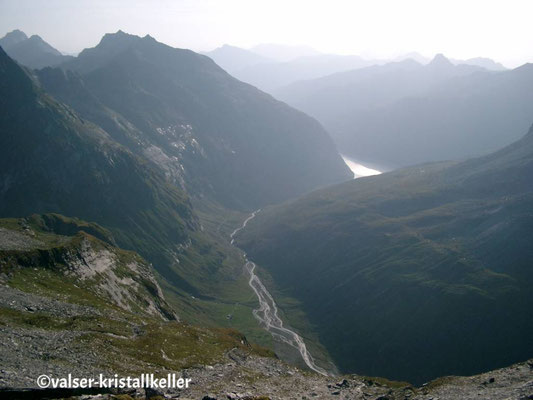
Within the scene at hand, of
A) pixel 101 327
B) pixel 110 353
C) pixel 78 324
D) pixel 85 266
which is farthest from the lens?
pixel 85 266

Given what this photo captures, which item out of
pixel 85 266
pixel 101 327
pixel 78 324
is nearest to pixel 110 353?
pixel 78 324

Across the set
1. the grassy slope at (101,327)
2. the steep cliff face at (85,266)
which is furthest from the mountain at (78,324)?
the steep cliff face at (85,266)

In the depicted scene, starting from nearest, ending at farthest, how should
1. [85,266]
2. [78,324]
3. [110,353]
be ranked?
[110,353] < [78,324] < [85,266]

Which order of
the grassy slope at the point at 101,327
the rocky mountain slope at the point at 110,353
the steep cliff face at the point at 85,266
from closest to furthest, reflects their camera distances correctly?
the rocky mountain slope at the point at 110,353 < the grassy slope at the point at 101,327 < the steep cliff face at the point at 85,266

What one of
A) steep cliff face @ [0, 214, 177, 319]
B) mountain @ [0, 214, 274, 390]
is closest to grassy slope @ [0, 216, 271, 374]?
mountain @ [0, 214, 274, 390]

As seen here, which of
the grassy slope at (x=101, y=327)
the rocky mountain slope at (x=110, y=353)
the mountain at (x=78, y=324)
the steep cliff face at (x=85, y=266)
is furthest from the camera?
the steep cliff face at (x=85, y=266)

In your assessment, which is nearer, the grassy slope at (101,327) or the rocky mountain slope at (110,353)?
the rocky mountain slope at (110,353)

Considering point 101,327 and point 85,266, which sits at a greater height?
point 85,266

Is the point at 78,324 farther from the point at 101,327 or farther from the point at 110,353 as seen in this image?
the point at 110,353

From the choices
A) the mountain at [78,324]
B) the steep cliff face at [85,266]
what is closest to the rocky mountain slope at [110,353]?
the mountain at [78,324]

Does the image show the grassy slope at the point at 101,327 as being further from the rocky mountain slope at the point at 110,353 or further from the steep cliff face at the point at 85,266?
the steep cliff face at the point at 85,266

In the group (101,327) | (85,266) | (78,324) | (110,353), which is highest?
(85,266)
